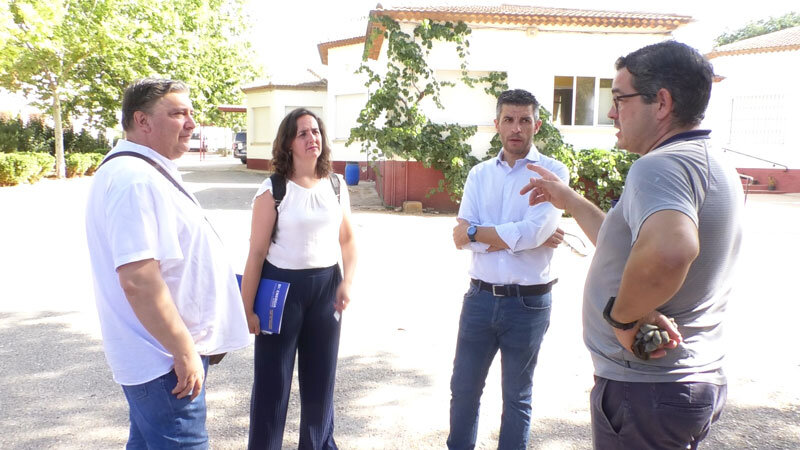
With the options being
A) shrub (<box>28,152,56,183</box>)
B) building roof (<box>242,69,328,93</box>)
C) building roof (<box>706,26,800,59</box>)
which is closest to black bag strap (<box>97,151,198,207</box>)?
shrub (<box>28,152,56,183</box>)

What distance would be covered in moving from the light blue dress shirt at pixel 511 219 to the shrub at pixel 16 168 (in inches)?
795

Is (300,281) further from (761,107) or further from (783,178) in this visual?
(761,107)

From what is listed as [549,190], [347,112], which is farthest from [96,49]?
[549,190]

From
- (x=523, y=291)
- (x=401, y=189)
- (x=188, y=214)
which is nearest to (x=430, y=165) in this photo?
(x=401, y=189)

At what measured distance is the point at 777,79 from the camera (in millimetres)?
21688

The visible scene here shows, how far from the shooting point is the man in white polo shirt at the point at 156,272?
1966 mm

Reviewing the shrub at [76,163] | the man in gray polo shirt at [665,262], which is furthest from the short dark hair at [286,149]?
the shrub at [76,163]

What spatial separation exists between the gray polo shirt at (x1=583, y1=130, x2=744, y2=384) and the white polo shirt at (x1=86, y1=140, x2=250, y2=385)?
4.41 feet

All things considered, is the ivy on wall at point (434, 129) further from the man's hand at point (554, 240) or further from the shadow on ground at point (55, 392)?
the man's hand at point (554, 240)

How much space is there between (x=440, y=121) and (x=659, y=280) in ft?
43.6

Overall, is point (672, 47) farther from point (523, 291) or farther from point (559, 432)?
point (559, 432)

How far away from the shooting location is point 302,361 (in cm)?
319

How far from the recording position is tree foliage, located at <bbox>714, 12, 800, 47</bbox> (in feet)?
171

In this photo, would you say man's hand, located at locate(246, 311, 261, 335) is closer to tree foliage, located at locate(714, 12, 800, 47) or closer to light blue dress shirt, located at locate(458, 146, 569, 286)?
light blue dress shirt, located at locate(458, 146, 569, 286)
